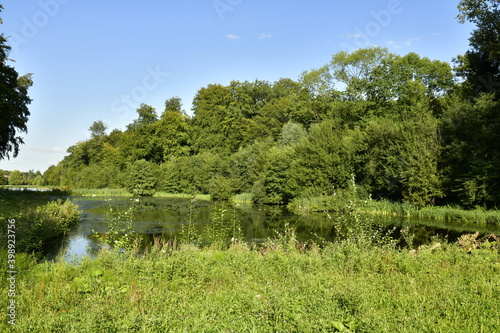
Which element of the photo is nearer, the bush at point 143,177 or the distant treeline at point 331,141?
the distant treeline at point 331,141

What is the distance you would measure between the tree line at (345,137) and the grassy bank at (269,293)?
3887mm

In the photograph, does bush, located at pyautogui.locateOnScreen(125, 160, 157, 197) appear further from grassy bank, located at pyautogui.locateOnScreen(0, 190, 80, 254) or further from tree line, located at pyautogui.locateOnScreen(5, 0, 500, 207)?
grassy bank, located at pyautogui.locateOnScreen(0, 190, 80, 254)

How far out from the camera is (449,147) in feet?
81.8

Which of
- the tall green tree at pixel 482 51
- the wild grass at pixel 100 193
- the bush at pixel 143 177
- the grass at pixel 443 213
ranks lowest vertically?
the grass at pixel 443 213

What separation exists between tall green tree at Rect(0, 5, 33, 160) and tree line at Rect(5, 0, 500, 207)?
21.0m

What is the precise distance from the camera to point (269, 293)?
16.8 ft

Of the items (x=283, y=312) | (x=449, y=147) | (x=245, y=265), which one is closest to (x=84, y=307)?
(x=283, y=312)

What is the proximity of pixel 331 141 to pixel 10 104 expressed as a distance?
98.8 feet

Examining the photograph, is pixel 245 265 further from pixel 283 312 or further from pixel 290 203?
pixel 290 203

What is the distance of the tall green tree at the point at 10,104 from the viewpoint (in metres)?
26.4

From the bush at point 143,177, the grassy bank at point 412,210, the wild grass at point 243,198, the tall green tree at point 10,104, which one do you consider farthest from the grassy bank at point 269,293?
the bush at point 143,177

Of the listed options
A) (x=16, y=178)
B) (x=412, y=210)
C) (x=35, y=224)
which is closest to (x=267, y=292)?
(x=35, y=224)

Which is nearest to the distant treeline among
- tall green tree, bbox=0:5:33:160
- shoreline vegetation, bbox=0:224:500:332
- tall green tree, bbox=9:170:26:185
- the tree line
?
the tree line

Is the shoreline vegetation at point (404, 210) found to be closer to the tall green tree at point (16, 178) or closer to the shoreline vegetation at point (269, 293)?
the shoreline vegetation at point (269, 293)
